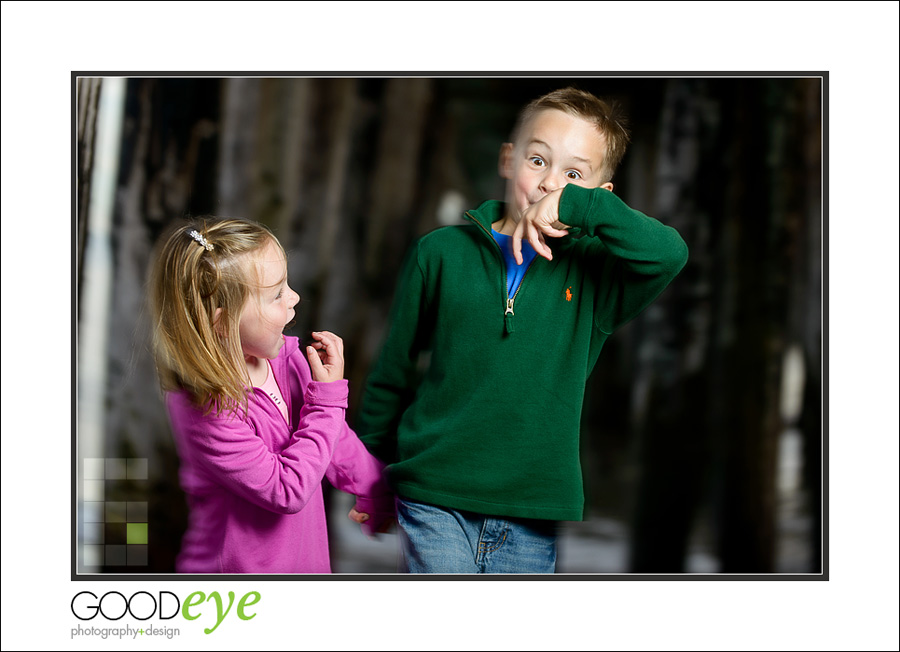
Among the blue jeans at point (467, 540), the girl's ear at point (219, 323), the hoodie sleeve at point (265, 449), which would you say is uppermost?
the girl's ear at point (219, 323)

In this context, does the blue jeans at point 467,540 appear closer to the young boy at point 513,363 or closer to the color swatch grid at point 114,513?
the young boy at point 513,363

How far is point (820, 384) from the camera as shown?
4.77 ft

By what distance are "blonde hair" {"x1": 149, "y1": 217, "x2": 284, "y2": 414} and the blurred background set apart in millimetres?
225

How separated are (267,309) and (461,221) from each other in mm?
460

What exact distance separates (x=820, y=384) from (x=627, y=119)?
0.57 meters

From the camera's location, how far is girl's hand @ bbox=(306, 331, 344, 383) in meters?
1.27

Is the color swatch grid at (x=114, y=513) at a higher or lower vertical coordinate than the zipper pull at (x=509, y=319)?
lower

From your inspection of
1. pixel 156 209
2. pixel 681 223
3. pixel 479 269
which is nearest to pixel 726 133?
pixel 681 223

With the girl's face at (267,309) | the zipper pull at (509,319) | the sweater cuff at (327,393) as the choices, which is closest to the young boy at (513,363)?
the zipper pull at (509,319)

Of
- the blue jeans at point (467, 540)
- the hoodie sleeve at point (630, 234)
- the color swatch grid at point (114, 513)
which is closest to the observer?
the hoodie sleeve at point (630, 234)

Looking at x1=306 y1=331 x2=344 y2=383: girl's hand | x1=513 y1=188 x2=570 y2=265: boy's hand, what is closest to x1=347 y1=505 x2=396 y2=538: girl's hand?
x1=306 y1=331 x2=344 y2=383: girl's hand

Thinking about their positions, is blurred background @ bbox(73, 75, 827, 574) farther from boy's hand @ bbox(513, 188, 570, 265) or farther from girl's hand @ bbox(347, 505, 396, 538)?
boy's hand @ bbox(513, 188, 570, 265)

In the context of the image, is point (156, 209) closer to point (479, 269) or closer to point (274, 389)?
point (274, 389)

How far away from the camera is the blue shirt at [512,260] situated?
1.25m
